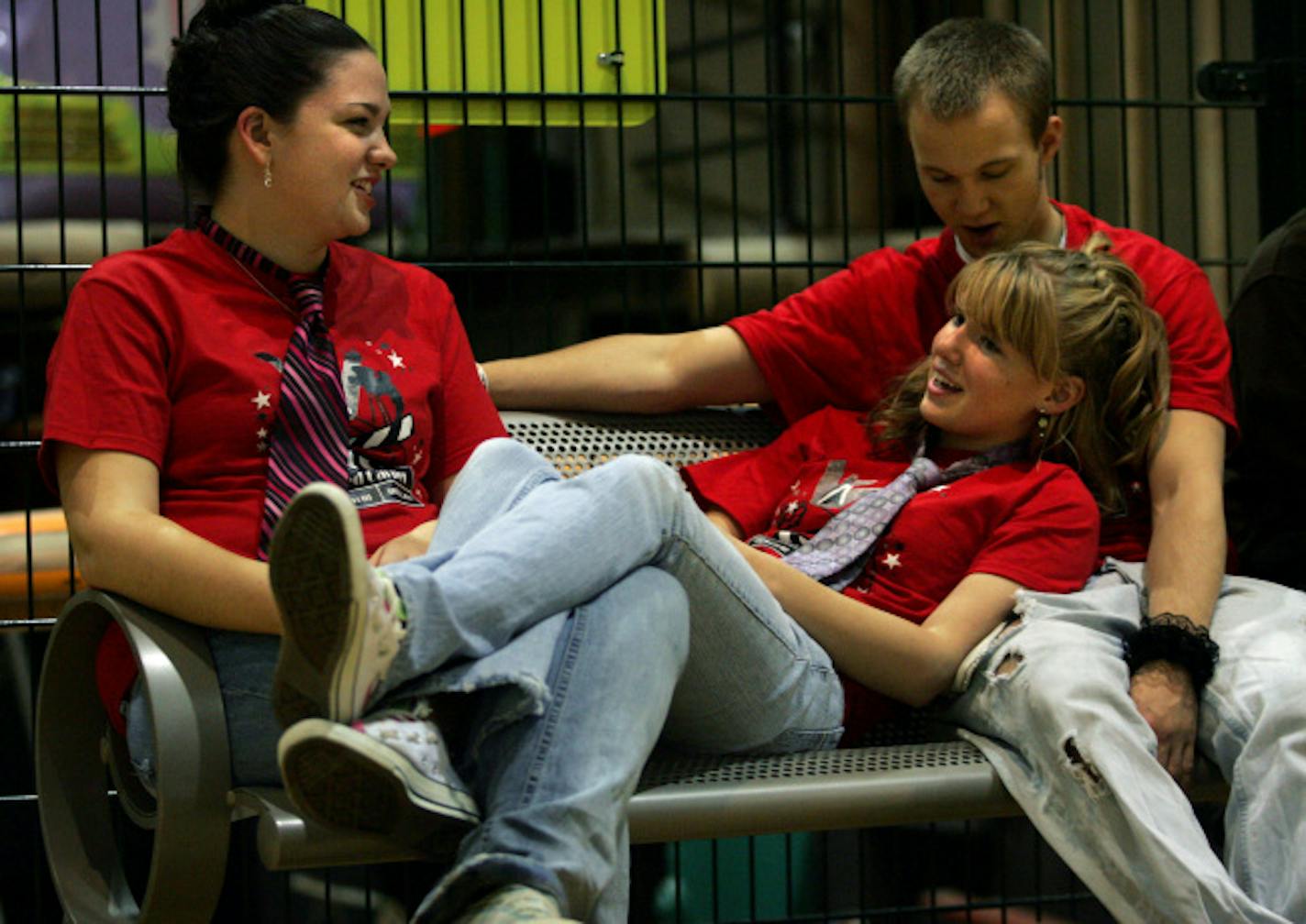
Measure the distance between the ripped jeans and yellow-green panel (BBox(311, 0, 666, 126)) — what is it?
1131 mm

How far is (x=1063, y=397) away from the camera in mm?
2279

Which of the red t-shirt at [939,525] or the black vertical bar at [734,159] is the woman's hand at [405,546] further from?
the black vertical bar at [734,159]

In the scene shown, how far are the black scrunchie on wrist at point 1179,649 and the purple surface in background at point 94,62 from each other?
152cm

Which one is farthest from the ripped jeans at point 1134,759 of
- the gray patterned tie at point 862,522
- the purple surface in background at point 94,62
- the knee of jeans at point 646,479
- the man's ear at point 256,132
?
the purple surface in background at point 94,62

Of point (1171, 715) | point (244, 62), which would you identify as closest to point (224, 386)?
point (244, 62)

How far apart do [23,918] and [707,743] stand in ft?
4.81

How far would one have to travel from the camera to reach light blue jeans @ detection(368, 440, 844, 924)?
158 centimetres

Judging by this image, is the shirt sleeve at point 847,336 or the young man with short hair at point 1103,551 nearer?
the young man with short hair at point 1103,551

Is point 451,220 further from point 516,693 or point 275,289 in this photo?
point 516,693

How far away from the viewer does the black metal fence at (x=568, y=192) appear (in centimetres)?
262

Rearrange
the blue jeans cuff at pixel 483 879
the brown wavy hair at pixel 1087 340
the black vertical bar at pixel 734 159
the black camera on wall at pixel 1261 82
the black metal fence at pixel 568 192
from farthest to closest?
the black camera on wall at pixel 1261 82
the black vertical bar at pixel 734 159
the black metal fence at pixel 568 192
the brown wavy hair at pixel 1087 340
the blue jeans cuff at pixel 483 879

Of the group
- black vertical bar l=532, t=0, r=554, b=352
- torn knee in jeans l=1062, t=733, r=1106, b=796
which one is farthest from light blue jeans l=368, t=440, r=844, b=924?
black vertical bar l=532, t=0, r=554, b=352

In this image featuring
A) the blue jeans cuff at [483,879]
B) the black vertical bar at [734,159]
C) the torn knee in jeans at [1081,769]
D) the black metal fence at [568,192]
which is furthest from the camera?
the black vertical bar at [734,159]

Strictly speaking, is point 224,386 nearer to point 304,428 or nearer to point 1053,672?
point 304,428
